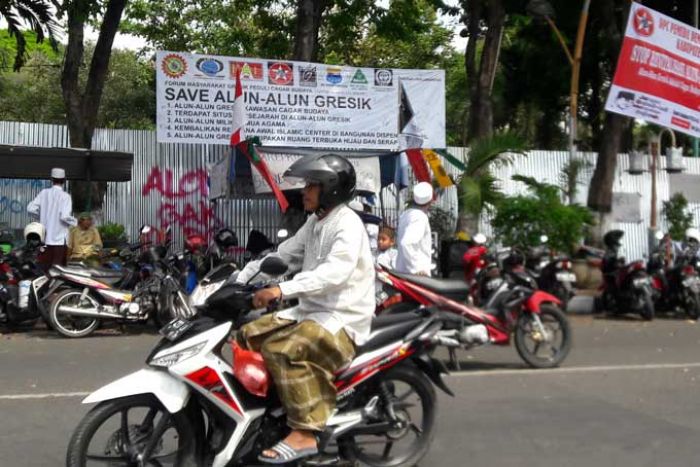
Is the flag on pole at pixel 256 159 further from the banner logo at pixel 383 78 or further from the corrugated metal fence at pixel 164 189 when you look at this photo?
the banner logo at pixel 383 78

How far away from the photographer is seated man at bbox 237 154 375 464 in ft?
13.8

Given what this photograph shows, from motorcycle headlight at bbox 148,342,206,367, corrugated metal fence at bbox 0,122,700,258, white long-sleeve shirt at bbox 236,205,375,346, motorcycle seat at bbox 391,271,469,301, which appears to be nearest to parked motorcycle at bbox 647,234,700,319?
corrugated metal fence at bbox 0,122,700,258

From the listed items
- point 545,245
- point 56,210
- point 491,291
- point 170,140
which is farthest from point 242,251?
point 491,291

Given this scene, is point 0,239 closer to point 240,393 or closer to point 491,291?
point 491,291

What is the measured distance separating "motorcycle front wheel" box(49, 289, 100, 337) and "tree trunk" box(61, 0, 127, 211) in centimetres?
443

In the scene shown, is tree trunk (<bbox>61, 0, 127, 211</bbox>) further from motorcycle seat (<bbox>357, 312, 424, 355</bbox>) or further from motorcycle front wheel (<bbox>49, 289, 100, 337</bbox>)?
motorcycle seat (<bbox>357, 312, 424, 355</bbox>)

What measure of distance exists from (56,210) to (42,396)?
5.18 metres

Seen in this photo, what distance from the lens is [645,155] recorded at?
18.5 m

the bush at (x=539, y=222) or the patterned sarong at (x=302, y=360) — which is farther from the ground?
the bush at (x=539, y=222)

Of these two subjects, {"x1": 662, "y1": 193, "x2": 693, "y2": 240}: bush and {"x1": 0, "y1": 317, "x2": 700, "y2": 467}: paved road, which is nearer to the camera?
{"x1": 0, "y1": 317, "x2": 700, "y2": 467}: paved road

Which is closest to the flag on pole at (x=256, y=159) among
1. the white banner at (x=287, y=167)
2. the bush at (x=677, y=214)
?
the white banner at (x=287, y=167)

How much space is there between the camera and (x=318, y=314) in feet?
14.4

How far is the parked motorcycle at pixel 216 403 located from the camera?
4105 millimetres

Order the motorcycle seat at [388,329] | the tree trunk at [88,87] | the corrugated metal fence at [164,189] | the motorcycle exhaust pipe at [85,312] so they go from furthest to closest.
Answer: the corrugated metal fence at [164,189] → the tree trunk at [88,87] → the motorcycle exhaust pipe at [85,312] → the motorcycle seat at [388,329]
